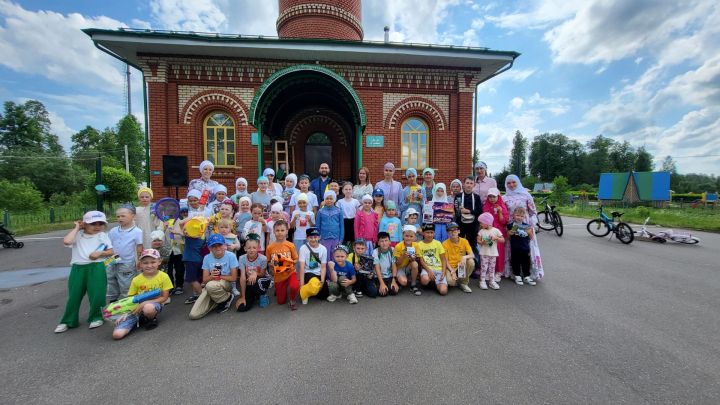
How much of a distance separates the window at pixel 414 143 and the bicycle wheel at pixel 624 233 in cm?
622

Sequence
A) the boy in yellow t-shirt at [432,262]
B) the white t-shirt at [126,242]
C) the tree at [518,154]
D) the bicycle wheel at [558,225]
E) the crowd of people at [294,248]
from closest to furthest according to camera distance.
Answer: the crowd of people at [294,248]
the white t-shirt at [126,242]
the boy in yellow t-shirt at [432,262]
the bicycle wheel at [558,225]
the tree at [518,154]

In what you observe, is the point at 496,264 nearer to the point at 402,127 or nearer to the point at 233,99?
the point at 402,127

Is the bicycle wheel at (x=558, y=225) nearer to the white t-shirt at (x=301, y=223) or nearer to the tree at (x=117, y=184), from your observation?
the white t-shirt at (x=301, y=223)

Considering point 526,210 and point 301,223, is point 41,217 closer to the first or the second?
point 301,223

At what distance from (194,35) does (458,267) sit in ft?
30.2

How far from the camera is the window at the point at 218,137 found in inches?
359

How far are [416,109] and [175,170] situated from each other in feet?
25.2

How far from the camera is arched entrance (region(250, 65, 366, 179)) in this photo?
7.38 m

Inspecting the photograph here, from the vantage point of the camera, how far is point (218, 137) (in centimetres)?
915

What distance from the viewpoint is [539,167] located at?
2889 inches

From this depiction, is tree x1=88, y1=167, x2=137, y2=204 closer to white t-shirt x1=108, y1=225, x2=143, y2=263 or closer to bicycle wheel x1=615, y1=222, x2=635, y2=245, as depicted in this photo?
white t-shirt x1=108, y1=225, x2=143, y2=263

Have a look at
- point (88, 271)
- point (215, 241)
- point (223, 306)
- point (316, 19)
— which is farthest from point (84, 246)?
point (316, 19)

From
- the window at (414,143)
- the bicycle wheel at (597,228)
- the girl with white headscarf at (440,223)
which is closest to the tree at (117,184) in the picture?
the window at (414,143)

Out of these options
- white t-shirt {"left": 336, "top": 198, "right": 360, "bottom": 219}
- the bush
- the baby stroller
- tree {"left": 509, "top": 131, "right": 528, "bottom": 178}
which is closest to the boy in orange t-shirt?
white t-shirt {"left": 336, "top": 198, "right": 360, "bottom": 219}
